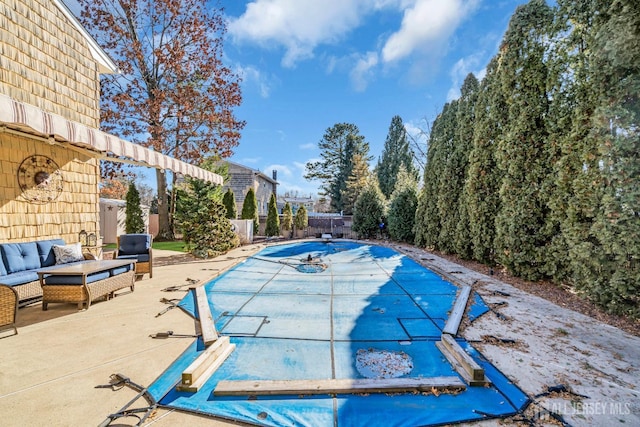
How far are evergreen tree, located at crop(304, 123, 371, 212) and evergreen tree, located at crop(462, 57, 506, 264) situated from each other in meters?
21.5

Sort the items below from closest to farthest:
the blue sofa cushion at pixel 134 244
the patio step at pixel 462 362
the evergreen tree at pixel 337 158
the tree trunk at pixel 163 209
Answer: the patio step at pixel 462 362
the blue sofa cushion at pixel 134 244
the tree trunk at pixel 163 209
the evergreen tree at pixel 337 158

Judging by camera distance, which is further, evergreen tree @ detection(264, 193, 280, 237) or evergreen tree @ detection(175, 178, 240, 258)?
evergreen tree @ detection(264, 193, 280, 237)

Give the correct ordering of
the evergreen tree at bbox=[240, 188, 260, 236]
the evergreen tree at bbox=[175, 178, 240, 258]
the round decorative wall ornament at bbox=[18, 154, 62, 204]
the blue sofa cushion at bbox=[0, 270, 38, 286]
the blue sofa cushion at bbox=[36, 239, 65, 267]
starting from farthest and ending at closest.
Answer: the evergreen tree at bbox=[240, 188, 260, 236] → the evergreen tree at bbox=[175, 178, 240, 258] → the round decorative wall ornament at bbox=[18, 154, 62, 204] → the blue sofa cushion at bbox=[36, 239, 65, 267] → the blue sofa cushion at bbox=[0, 270, 38, 286]

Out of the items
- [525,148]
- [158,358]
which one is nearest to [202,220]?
[158,358]

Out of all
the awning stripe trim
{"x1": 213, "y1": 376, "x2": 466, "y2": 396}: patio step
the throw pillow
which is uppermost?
the awning stripe trim

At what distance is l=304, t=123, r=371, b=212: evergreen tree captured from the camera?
31.1m

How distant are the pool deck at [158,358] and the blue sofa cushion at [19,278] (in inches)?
19.0

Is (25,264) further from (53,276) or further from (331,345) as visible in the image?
(331,345)

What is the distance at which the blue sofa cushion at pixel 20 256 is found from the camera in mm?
4607

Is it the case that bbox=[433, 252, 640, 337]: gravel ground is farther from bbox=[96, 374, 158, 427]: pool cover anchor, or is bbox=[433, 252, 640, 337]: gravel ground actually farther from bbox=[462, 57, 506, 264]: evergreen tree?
bbox=[96, 374, 158, 427]: pool cover anchor

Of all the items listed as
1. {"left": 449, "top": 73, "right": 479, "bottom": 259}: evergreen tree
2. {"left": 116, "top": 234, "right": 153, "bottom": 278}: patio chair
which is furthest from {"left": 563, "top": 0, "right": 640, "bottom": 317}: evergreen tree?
{"left": 116, "top": 234, "right": 153, "bottom": 278}: patio chair

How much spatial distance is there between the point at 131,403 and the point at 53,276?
3434 millimetres

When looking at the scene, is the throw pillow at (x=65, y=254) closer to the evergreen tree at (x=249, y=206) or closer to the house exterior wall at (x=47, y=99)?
the house exterior wall at (x=47, y=99)

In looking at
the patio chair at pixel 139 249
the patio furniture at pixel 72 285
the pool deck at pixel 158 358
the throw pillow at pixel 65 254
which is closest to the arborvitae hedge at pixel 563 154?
the pool deck at pixel 158 358
